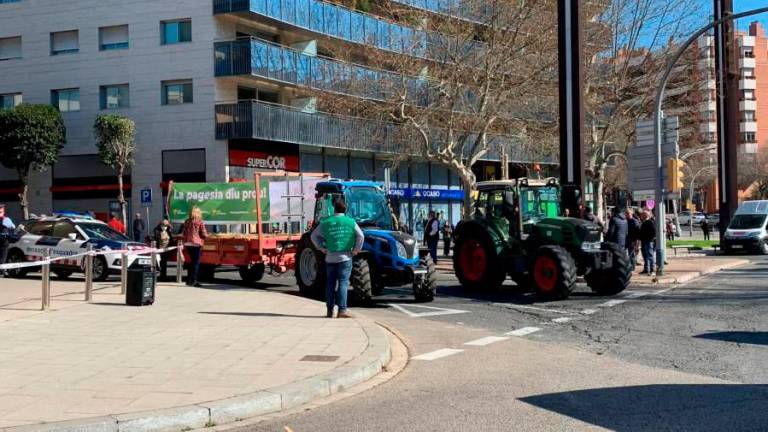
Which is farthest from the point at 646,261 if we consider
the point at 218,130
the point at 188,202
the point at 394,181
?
the point at 394,181

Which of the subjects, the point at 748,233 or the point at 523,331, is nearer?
the point at 523,331

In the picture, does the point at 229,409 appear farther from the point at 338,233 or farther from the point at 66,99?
the point at 66,99

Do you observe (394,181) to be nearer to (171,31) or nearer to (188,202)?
(171,31)

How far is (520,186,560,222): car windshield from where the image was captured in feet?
54.1

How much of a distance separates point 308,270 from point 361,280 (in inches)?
89.2

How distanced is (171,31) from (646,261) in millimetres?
23735

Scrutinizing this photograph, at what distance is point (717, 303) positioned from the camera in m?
14.3

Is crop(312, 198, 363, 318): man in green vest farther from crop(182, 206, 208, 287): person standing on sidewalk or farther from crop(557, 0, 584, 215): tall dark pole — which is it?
crop(557, 0, 584, 215): tall dark pole

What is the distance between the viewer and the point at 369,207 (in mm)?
15766

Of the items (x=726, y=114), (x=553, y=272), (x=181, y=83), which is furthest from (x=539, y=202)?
(x=726, y=114)

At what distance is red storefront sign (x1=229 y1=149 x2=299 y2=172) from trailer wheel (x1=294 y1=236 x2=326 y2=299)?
1863 centimetres

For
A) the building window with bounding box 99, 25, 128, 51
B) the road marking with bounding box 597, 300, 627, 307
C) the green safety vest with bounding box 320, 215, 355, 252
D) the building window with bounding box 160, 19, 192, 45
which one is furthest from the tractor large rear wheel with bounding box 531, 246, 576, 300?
the building window with bounding box 99, 25, 128, 51

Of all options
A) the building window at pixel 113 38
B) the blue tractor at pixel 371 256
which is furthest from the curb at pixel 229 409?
the building window at pixel 113 38

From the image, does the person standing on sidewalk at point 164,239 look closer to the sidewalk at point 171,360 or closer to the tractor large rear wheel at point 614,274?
the sidewalk at point 171,360
